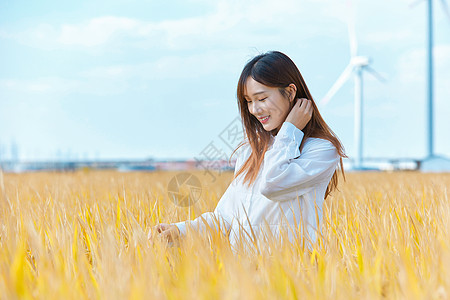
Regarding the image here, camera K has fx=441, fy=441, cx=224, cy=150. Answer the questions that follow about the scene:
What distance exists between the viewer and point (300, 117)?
1857 millimetres

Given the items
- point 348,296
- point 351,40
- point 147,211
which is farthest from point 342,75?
point 348,296

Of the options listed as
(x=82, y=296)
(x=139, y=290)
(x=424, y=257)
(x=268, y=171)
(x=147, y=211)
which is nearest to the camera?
(x=139, y=290)

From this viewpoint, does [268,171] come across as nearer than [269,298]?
No

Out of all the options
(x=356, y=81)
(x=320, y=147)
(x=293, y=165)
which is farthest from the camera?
(x=356, y=81)

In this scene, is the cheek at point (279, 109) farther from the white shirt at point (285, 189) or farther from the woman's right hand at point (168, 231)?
the woman's right hand at point (168, 231)

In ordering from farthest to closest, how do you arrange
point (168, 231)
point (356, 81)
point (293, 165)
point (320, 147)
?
point (356, 81) < point (320, 147) < point (293, 165) < point (168, 231)

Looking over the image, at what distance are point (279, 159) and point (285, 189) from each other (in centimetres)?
12

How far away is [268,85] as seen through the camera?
6.05 feet

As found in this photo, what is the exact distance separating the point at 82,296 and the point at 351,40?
1697 cm

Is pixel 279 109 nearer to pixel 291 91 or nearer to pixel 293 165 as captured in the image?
pixel 291 91

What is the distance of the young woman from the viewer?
1727 millimetres

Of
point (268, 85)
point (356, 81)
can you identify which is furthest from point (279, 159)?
point (356, 81)

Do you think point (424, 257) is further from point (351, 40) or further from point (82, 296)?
point (351, 40)

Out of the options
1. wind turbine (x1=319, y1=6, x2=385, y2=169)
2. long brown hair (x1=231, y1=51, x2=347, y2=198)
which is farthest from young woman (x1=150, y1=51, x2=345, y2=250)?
wind turbine (x1=319, y1=6, x2=385, y2=169)
